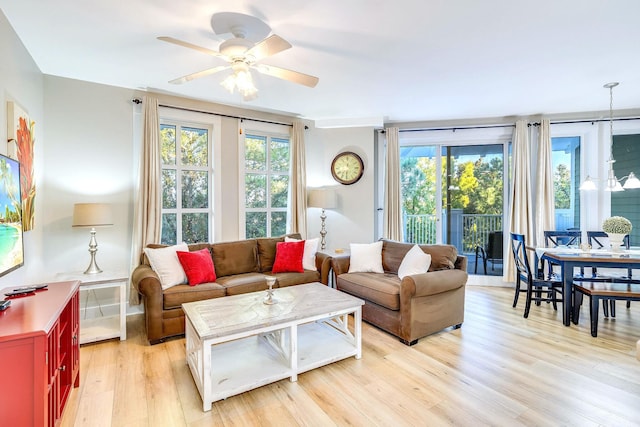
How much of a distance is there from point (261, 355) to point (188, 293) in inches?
41.2

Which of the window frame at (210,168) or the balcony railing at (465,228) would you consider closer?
the window frame at (210,168)

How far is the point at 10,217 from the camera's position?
6.93ft

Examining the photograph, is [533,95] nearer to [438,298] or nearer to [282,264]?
[438,298]

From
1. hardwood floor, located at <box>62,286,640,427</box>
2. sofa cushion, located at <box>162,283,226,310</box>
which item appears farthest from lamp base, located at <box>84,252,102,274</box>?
sofa cushion, located at <box>162,283,226,310</box>

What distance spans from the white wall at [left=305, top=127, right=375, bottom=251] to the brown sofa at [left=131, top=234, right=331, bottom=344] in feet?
3.00

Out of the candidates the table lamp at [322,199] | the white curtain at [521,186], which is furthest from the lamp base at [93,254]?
the white curtain at [521,186]

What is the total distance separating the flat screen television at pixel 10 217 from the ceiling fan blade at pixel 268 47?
1.78 metres

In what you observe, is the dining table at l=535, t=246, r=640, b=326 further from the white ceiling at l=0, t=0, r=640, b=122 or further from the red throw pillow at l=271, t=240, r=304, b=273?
the red throw pillow at l=271, t=240, r=304, b=273

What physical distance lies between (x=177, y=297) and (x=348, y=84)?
290 cm

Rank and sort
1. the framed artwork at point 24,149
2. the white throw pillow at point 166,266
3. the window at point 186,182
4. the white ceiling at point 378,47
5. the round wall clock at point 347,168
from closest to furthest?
the white ceiling at point 378,47 < the framed artwork at point 24,149 < the white throw pillow at point 166,266 < the window at point 186,182 < the round wall clock at point 347,168

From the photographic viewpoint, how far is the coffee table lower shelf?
6.63 ft

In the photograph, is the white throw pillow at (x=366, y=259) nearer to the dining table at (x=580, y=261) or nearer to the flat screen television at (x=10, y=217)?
Result: the dining table at (x=580, y=261)

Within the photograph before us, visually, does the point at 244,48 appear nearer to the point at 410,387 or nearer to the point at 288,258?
the point at 288,258

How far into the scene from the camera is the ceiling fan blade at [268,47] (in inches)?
79.5
